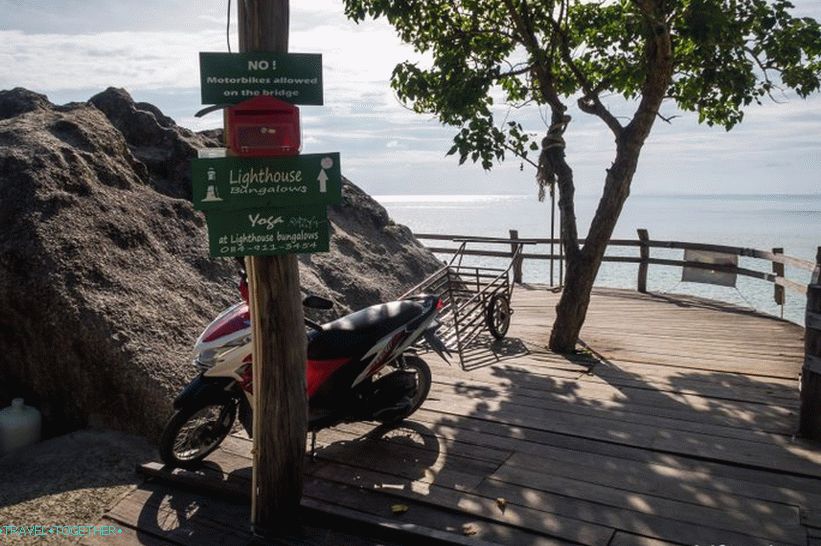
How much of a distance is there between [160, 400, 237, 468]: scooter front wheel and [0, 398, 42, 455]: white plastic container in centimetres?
141

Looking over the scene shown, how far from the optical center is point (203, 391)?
4.54 metres

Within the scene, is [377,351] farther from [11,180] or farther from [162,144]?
[162,144]

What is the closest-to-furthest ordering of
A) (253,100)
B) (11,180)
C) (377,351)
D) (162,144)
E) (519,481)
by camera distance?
1. (253,100)
2. (519,481)
3. (377,351)
4. (11,180)
5. (162,144)

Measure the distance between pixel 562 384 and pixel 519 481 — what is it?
2.33m

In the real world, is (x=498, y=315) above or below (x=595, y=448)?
above

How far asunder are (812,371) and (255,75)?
4.22 metres

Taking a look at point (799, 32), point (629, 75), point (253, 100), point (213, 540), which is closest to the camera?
point (253, 100)

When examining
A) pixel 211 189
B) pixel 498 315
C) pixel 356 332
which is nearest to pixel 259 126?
pixel 211 189

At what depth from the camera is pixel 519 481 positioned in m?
4.36

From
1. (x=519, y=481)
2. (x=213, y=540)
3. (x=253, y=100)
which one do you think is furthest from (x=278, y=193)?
(x=519, y=481)

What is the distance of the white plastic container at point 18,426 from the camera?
5.14 metres

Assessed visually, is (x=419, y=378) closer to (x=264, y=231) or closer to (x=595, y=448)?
(x=595, y=448)

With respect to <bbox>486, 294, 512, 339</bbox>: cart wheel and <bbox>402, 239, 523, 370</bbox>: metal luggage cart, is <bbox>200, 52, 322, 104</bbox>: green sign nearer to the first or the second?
<bbox>402, 239, 523, 370</bbox>: metal luggage cart

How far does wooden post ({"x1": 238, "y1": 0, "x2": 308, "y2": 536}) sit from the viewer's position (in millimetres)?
3605
